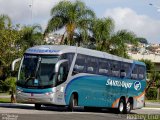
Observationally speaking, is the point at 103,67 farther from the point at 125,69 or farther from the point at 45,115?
the point at 45,115

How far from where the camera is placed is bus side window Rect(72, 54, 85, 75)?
83.8 feet

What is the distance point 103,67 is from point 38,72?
5.20 m

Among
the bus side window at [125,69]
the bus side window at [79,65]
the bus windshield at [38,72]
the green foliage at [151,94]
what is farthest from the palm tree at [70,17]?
the green foliage at [151,94]

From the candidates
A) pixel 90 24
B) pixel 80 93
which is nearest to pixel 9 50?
pixel 90 24

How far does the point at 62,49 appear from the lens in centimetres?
2511

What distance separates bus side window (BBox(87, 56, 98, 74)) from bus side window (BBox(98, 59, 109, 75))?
604mm

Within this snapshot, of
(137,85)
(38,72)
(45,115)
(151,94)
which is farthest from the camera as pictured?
(151,94)

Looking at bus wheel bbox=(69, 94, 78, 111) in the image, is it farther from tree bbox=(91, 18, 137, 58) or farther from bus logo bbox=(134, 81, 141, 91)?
tree bbox=(91, 18, 137, 58)

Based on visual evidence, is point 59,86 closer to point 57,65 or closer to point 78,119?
point 57,65

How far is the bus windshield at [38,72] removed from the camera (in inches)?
963

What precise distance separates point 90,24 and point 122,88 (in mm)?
12359

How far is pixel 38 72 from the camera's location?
2461 cm

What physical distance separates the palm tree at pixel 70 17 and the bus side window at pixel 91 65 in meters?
13.7

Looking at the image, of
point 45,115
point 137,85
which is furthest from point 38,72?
point 137,85
